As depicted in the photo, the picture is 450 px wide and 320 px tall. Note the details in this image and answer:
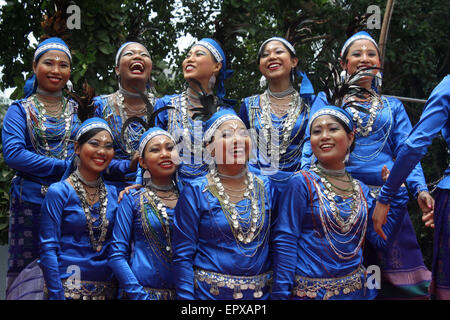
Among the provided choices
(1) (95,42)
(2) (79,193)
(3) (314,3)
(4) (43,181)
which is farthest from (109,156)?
(3) (314,3)

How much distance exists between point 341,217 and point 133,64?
2.44 meters

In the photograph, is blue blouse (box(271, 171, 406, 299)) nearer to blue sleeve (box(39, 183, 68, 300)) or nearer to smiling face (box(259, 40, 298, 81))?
smiling face (box(259, 40, 298, 81))

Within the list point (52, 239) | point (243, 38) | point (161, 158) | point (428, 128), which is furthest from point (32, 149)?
point (243, 38)

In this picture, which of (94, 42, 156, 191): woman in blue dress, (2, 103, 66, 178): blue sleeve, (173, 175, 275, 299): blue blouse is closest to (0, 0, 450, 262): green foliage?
(94, 42, 156, 191): woman in blue dress

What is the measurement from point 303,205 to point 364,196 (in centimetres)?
53

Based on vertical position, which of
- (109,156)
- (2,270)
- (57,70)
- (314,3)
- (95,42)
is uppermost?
(314,3)

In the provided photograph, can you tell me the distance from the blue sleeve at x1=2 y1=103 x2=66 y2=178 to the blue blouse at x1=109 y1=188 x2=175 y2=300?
80 centimetres

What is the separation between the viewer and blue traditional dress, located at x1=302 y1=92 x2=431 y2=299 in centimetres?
493

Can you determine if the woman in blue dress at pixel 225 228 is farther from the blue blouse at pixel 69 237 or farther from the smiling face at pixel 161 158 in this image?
the blue blouse at pixel 69 237

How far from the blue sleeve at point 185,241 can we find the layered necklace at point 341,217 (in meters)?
0.87

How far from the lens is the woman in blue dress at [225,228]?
13.8ft

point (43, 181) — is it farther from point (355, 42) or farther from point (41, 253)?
point (355, 42)

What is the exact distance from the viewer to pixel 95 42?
7.24 metres

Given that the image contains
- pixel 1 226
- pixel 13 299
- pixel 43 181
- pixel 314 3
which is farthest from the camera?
pixel 314 3
